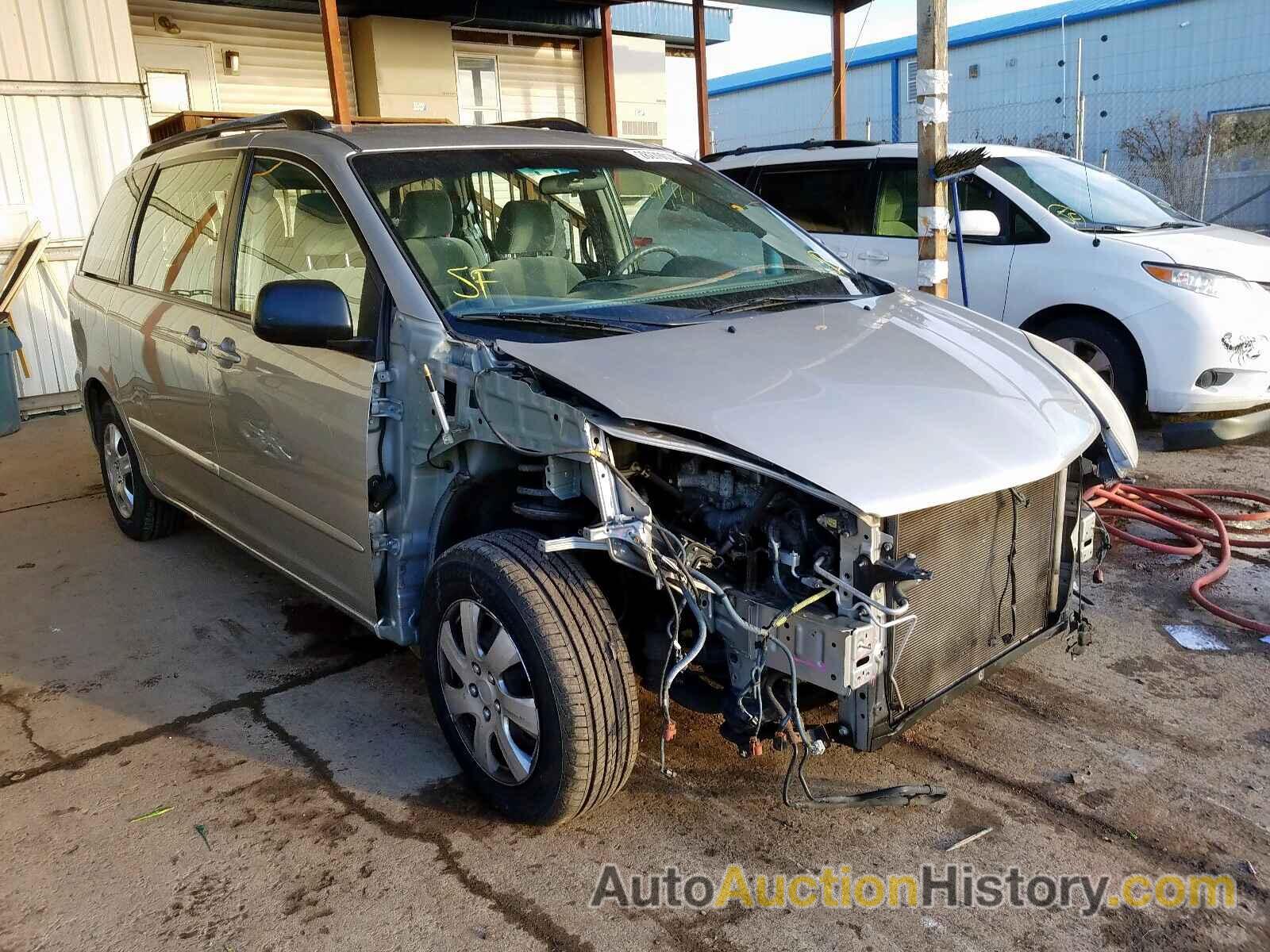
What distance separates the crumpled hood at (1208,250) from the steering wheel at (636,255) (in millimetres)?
4097

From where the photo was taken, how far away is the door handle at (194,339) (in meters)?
4.01

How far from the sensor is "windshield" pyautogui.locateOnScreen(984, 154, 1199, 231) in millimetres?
7062

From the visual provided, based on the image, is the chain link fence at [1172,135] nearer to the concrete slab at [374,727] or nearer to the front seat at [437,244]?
the front seat at [437,244]

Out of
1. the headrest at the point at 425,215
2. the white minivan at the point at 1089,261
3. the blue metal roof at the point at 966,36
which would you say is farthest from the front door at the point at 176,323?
the blue metal roof at the point at 966,36

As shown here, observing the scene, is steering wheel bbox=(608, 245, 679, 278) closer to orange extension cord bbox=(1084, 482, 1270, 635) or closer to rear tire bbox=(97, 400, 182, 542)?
orange extension cord bbox=(1084, 482, 1270, 635)

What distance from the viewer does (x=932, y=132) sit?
591 cm

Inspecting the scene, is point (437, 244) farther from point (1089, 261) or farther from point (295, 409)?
point (1089, 261)

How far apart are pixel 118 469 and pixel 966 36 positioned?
26.5m

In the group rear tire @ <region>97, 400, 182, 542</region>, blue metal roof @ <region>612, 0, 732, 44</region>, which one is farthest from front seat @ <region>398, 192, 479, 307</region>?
blue metal roof @ <region>612, 0, 732, 44</region>

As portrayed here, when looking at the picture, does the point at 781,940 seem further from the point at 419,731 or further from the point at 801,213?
the point at 801,213

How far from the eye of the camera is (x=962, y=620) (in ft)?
9.29

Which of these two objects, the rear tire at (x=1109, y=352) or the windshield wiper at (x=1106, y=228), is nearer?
the rear tire at (x=1109, y=352)

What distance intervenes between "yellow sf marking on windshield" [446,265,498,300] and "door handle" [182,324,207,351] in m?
1.30

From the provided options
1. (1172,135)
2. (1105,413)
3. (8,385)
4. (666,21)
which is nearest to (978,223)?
(1105,413)
